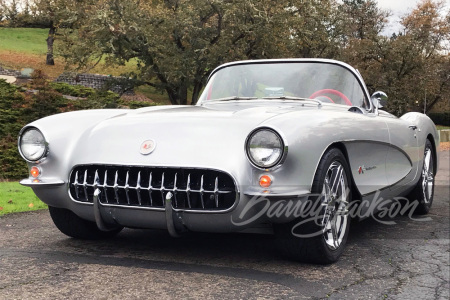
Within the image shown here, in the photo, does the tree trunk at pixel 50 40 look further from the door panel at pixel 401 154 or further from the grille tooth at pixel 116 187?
the grille tooth at pixel 116 187

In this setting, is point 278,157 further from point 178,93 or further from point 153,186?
point 178,93

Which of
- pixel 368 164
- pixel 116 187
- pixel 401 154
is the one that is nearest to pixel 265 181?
pixel 116 187

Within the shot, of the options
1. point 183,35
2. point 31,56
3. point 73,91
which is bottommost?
point 73,91

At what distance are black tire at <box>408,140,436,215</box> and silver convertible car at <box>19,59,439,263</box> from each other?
5.34 ft

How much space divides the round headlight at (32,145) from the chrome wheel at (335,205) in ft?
5.98

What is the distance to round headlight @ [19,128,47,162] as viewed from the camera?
366cm

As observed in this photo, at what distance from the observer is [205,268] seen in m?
3.35

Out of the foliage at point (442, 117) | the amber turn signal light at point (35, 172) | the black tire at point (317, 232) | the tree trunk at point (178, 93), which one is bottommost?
the foliage at point (442, 117)

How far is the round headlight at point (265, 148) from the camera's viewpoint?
3.17m

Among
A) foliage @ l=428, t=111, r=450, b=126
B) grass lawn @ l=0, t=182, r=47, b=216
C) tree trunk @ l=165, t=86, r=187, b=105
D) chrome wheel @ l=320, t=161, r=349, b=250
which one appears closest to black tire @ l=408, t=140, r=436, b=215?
chrome wheel @ l=320, t=161, r=349, b=250

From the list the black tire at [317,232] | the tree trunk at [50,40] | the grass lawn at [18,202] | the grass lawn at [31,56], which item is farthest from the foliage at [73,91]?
the black tire at [317,232]

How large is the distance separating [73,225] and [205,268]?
117 centimetres

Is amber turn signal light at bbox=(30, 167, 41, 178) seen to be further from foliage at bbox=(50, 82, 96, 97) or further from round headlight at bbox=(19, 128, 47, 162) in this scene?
foliage at bbox=(50, 82, 96, 97)

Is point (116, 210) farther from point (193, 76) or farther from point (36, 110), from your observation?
point (193, 76)
